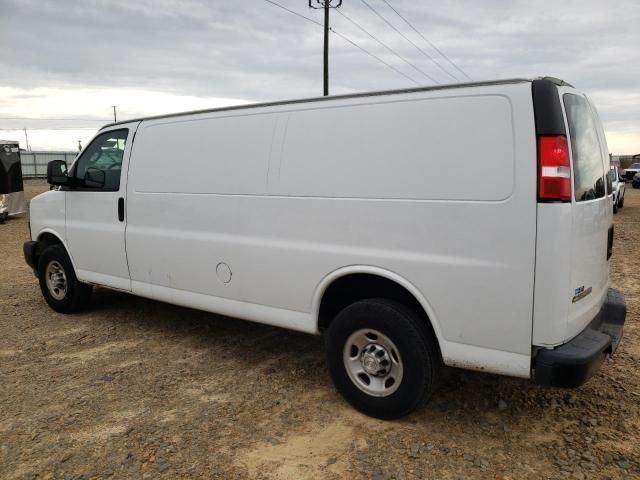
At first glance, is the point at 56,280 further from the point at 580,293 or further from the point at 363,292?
the point at 580,293

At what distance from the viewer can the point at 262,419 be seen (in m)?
3.57

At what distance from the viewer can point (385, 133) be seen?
336 centimetres

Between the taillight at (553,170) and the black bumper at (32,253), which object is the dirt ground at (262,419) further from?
the taillight at (553,170)

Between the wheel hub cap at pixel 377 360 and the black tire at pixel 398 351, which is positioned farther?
the wheel hub cap at pixel 377 360

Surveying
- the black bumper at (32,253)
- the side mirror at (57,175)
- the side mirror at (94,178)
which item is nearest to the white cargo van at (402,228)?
the side mirror at (94,178)

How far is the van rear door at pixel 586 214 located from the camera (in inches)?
114

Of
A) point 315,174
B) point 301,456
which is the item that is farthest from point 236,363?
point 315,174

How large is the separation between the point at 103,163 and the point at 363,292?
10.4 feet

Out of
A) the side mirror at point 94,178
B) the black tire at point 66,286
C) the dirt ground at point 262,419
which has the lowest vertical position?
the dirt ground at point 262,419

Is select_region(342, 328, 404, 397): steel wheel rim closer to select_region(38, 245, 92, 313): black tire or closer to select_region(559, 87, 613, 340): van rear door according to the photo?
select_region(559, 87, 613, 340): van rear door

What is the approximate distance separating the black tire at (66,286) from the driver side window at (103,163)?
0.91 meters

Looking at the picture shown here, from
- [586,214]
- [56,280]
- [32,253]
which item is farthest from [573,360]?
[32,253]

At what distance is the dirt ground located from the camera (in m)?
3.01

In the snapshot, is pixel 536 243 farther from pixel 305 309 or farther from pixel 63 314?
pixel 63 314
